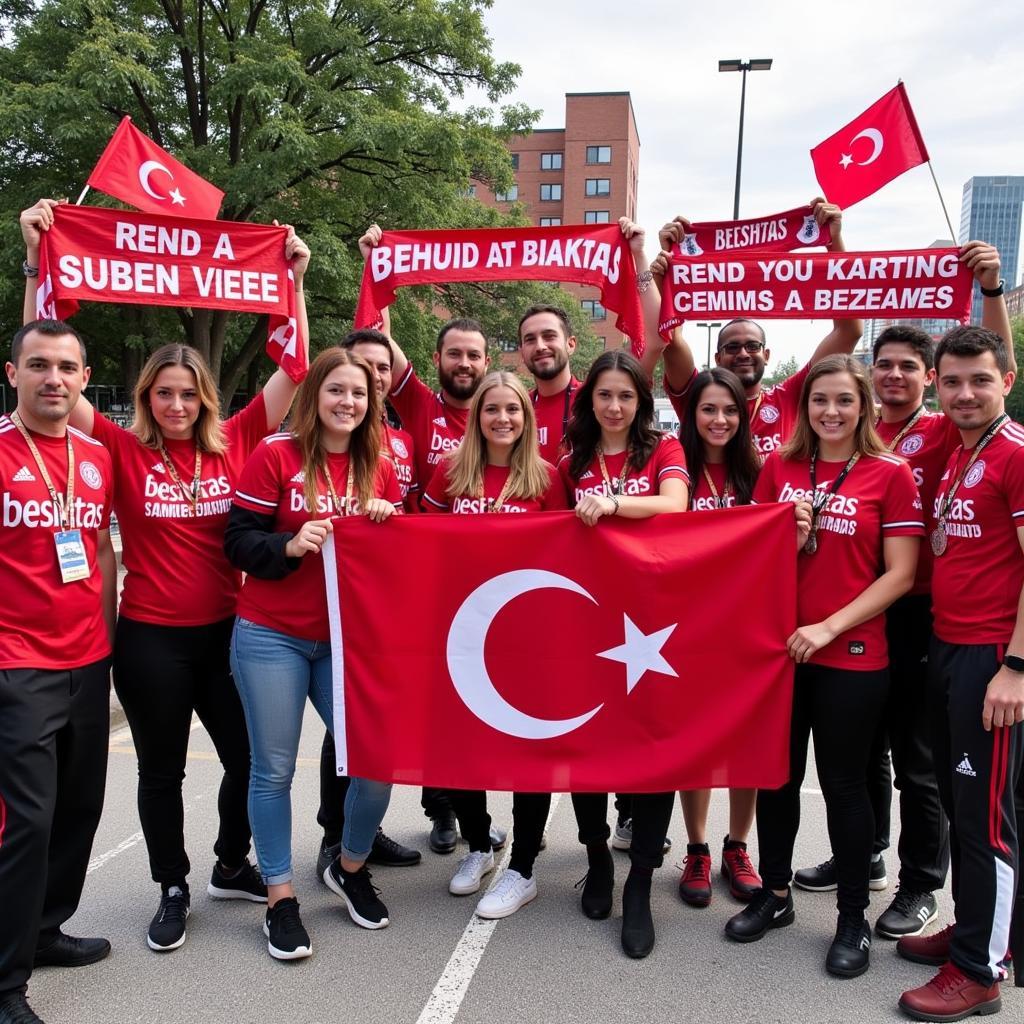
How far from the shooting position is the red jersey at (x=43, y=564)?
114 inches

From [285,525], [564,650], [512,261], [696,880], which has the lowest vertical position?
[696,880]

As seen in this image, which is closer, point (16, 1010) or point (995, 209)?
point (16, 1010)

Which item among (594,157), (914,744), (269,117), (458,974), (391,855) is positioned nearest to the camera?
(458,974)

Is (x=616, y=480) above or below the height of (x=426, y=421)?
below

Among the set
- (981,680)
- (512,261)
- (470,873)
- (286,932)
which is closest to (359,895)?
(286,932)

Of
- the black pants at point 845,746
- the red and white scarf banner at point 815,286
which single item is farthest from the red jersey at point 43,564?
the red and white scarf banner at point 815,286

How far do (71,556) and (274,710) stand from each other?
930 millimetres

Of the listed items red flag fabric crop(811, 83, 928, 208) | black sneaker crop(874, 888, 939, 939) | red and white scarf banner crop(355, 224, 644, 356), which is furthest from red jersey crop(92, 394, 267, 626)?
red flag fabric crop(811, 83, 928, 208)

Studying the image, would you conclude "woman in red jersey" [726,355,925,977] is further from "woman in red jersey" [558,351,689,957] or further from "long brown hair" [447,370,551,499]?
"long brown hair" [447,370,551,499]

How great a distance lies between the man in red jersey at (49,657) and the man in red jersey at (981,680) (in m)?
3.02

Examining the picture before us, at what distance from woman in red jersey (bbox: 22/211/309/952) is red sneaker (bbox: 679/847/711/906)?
78.2 inches

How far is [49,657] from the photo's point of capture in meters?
2.95

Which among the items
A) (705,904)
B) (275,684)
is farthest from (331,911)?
(705,904)

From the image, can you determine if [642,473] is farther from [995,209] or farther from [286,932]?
[995,209]
